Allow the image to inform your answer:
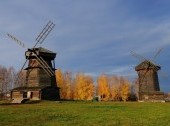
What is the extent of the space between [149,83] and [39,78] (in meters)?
25.7

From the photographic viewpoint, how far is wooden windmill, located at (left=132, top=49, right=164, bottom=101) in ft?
230

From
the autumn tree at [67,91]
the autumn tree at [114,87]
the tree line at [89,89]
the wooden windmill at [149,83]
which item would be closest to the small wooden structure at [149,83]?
the wooden windmill at [149,83]

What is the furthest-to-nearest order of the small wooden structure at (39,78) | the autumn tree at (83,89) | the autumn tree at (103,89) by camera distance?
the autumn tree at (103,89) < the autumn tree at (83,89) < the small wooden structure at (39,78)

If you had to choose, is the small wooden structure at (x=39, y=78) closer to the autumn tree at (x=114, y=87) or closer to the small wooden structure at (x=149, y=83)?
the small wooden structure at (x=149, y=83)

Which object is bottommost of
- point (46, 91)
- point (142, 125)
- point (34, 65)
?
point (142, 125)

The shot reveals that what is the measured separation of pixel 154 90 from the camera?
7056 centimetres

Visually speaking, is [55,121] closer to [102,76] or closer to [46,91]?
[46,91]

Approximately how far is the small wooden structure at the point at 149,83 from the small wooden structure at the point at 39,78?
70.6 ft

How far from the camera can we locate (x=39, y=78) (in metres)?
57.0

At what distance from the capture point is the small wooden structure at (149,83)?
230ft

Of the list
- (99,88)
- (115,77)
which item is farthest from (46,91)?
(115,77)

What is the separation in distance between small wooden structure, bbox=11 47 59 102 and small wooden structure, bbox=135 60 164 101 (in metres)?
21.5

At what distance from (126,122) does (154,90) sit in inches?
2053

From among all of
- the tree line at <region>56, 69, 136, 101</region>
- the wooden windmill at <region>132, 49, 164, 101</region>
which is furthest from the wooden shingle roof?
the tree line at <region>56, 69, 136, 101</region>
